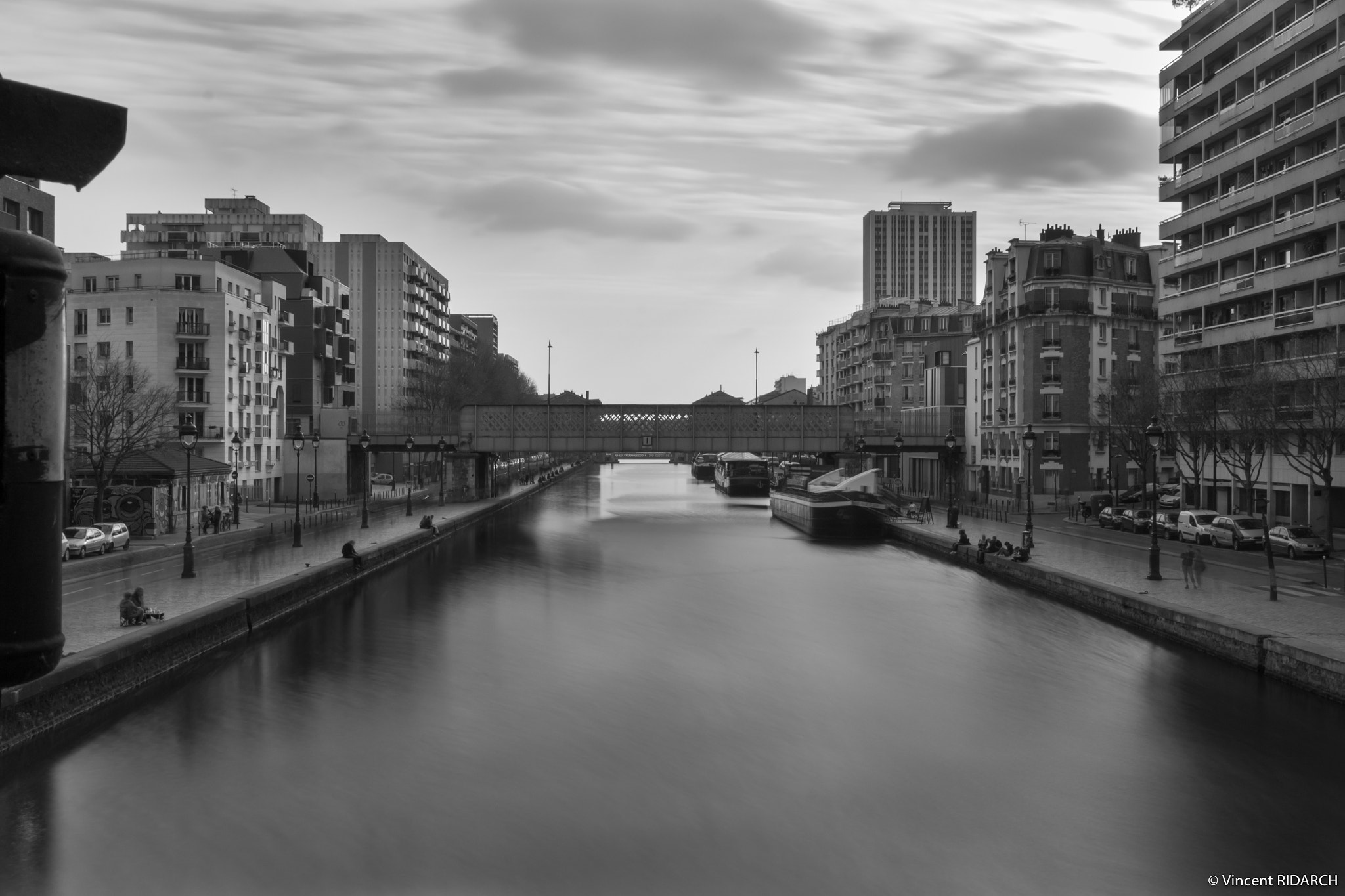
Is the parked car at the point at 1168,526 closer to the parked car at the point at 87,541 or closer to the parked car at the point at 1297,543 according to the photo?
the parked car at the point at 1297,543

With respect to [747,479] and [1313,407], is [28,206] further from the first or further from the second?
[747,479]

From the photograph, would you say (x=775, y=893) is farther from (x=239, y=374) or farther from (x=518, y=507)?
(x=518, y=507)

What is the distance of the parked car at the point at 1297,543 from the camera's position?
39.5 meters

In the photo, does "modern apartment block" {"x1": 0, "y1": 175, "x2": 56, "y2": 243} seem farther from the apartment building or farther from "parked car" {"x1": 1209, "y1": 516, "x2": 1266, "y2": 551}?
"parked car" {"x1": 1209, "y1": 516, "x2": 1266, "y2": 551}

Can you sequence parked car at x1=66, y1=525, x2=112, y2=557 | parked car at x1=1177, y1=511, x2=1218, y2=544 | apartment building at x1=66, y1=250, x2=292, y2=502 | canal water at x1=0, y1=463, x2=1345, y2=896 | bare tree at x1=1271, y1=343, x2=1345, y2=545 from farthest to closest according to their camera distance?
apartment building at x1=66, y1=250, x2=292, y2=502 → parked car at x1=1177, y1=511, x2=1218, y2=544 → parked car at x1=66, y1=525, x2=112, y2=557 → bare tree at x1=1271, y1=343, x2=1345, y2=545 → canal water at x1=0, y1=463, x2=1345, y2=896

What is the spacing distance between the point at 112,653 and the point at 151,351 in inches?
2117

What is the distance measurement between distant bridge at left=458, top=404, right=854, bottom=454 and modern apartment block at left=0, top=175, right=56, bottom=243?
32.4m

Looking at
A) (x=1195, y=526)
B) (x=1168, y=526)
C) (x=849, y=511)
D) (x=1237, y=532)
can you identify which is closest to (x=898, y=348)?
(x=849, y=511)

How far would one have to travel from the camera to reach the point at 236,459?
220 feet

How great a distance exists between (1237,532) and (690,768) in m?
33.8

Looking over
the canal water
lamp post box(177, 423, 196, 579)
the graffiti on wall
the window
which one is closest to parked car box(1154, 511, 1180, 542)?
the canal water

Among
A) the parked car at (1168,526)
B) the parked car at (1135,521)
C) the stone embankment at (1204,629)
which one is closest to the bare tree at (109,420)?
the stone embankment at (1204,629)

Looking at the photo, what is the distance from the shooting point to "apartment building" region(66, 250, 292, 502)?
6850 cm

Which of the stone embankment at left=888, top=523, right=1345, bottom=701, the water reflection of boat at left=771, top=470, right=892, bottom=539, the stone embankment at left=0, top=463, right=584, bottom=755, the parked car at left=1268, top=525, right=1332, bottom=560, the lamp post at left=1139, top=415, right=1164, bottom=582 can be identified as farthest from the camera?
the water reflection of boat at left=771, top=470, right=892, bottom=539
